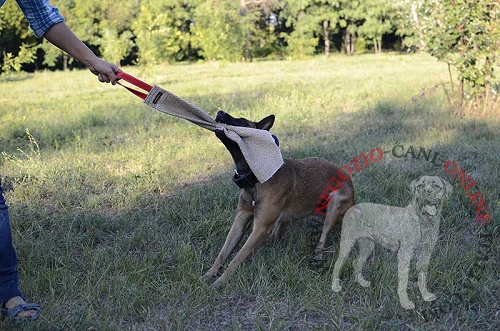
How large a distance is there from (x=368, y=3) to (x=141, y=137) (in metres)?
38.9

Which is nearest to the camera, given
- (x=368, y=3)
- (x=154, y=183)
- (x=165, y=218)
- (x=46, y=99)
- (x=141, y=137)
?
(x=165, y=218)

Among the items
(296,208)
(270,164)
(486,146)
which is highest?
(270,164)

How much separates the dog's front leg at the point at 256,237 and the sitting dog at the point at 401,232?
53 centimetres

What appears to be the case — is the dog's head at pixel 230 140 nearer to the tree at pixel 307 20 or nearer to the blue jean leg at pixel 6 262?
the blue jean leg at pixel 6 262

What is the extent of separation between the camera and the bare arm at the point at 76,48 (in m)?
2.94

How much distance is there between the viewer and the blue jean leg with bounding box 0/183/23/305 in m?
2.76

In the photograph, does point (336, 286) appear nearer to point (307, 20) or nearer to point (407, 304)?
point (407, 304)

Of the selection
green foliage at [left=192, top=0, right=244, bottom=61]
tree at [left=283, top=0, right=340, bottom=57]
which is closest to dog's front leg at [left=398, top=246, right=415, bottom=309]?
green foliage at [left=192, top=0, right=244, bottom=61]

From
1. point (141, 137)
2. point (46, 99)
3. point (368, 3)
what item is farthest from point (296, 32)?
point (141, 137)

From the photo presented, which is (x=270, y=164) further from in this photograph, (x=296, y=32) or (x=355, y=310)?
(x=296, y=32)

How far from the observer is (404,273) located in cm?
323

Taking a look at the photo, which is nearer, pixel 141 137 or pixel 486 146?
pixel 486 146

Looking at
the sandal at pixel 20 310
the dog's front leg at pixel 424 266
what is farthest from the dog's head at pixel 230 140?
the sandal at pixel 20 310

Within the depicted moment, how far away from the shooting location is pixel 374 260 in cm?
348
